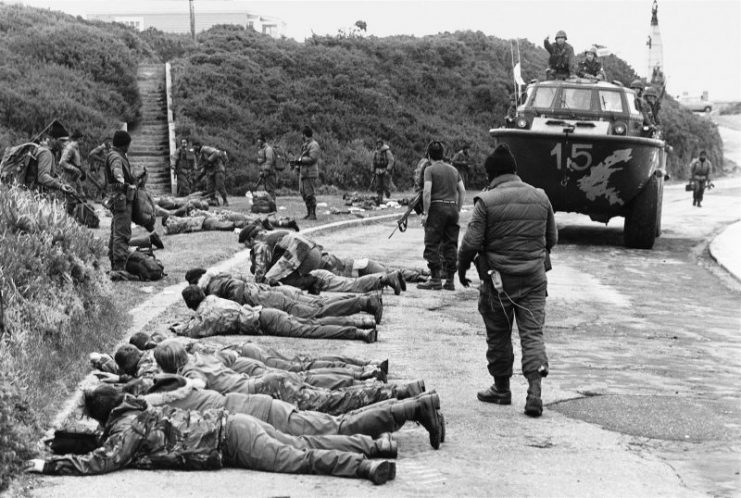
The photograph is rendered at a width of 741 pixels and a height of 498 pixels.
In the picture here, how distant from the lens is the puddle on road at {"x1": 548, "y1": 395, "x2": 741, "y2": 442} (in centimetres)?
774

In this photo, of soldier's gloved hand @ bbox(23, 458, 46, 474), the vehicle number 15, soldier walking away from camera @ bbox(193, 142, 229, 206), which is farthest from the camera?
soldier walking away from camera @ bbox(193, 142, 229, 206)

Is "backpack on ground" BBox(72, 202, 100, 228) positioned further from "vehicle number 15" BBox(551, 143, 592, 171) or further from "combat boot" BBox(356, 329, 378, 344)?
"combat boot" BBox(356, 329, 378, 344)

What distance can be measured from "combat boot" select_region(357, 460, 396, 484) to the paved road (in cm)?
6

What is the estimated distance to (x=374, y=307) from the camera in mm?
11562

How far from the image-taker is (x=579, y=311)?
1337 centimetres

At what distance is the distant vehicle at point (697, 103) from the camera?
268 ft

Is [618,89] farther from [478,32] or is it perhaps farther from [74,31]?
[478,32]

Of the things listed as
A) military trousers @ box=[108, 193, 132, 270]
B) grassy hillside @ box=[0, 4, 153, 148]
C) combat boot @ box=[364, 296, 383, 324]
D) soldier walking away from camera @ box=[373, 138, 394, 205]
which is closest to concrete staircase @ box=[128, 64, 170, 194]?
grassy hillside @ box=[0, 4, 153, 148]

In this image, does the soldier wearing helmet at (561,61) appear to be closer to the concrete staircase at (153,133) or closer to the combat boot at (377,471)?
the concrete staircase at (153,133)

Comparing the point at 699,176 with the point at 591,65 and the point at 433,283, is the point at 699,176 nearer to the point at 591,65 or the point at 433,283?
the point at 591,65

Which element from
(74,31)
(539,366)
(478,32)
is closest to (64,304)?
(539,366)

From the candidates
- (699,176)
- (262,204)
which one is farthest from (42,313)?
(699,176)

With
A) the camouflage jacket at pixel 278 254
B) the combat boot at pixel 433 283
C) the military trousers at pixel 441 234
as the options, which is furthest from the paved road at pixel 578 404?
the camouflage jacket at pixel 278 254

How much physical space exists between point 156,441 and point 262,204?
18349mm
